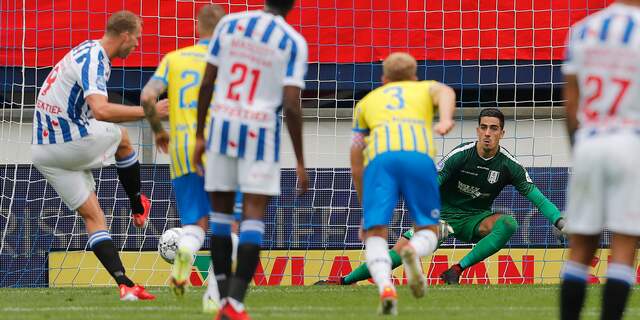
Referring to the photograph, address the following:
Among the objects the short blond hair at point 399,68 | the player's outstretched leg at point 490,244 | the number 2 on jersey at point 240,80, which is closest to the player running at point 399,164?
the short blond hair at point 399,68

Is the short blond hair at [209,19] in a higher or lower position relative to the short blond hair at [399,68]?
higher

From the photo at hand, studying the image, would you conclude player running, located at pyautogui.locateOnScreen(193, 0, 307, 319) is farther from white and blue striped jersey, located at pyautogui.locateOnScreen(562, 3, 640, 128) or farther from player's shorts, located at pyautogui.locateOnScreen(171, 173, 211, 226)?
white and blue striped jersey, located at pyautogui.locateOnScreen(562, 3, 640, 128)

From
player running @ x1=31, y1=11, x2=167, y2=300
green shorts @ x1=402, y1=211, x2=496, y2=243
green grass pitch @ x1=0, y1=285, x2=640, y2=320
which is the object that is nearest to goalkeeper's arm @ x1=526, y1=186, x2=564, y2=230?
green shorts @ x1=402, y1=211, x2=496, y2=243

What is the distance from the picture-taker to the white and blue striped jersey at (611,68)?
499cm

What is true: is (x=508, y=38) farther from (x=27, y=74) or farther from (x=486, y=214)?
(x=27, y=74)

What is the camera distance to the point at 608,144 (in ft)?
16.2

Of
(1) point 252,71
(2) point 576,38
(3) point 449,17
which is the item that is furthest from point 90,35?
(2) point 576,38

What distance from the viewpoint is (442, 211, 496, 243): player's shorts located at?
1059cm

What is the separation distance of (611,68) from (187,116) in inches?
118

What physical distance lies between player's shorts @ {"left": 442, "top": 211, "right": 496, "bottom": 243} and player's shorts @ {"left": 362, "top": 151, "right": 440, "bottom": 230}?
10.8 ft

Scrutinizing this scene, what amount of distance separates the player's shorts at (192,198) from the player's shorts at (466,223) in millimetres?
3575

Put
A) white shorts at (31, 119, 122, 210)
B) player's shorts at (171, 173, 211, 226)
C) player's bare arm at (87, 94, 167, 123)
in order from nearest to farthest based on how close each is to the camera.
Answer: player's shorts at (171, 173, 211, 226)
player's bare arm at (87, 94, 167, 123)
white shorts at (31, 119, 122, 210)

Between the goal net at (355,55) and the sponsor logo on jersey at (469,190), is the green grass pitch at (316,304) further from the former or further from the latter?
the goal net at (355,55)

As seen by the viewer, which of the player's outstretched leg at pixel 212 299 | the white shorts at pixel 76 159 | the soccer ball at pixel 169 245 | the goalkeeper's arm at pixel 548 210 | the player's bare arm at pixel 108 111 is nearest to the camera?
the player's outstretched leg at pixel 212 299
